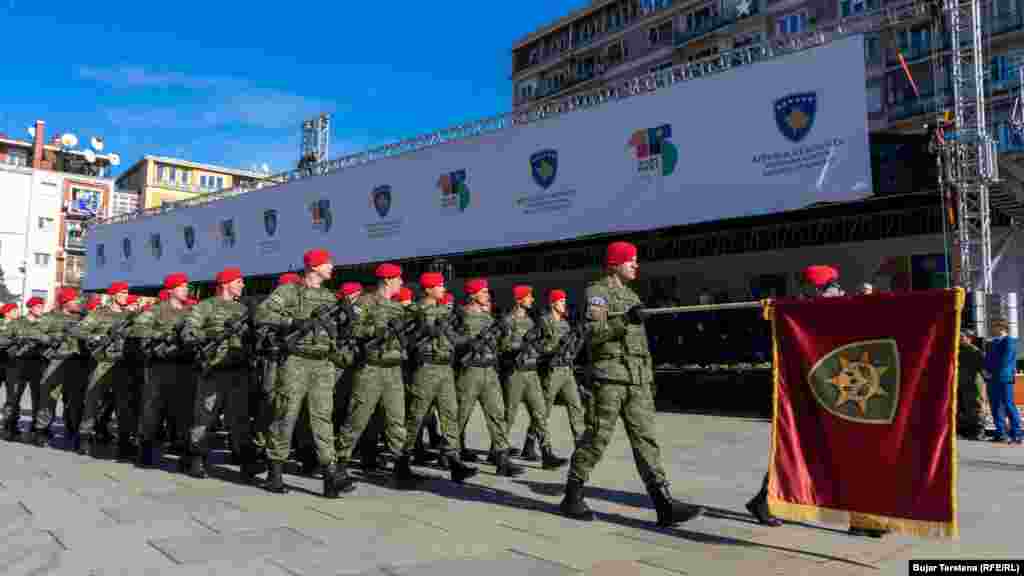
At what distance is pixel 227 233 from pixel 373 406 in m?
21.0

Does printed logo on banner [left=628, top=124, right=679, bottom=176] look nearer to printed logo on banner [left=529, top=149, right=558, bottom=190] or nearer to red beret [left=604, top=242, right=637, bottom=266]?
printed logo on banner [left=529, top=149, right=558, bottom=190]

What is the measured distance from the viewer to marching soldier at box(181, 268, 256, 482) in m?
7.09

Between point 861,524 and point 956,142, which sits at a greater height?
point 956,142

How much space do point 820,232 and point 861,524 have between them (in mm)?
11764

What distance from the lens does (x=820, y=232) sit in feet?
49.5

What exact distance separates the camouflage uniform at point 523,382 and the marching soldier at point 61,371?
5329 millimetres

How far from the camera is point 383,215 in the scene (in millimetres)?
20250

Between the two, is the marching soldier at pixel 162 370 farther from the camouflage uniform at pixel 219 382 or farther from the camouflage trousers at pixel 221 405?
the camouflage trousers at pixel 221 405

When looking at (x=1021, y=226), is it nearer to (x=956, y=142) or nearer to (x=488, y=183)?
(x=956, y=142)

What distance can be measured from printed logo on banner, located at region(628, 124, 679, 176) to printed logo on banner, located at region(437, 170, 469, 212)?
185 inches

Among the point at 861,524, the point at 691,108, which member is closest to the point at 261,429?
the point at 861,524

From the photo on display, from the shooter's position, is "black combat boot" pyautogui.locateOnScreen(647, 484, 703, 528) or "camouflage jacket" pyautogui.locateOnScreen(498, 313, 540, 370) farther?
"camouflage jacket" pyautogui.locateOnScreen(498, 313, 540, 370)

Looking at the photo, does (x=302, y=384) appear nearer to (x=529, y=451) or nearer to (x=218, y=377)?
(x=218, y=377)

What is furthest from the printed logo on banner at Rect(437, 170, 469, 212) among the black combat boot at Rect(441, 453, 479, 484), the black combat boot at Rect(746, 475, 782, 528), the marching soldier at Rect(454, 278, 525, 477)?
the black combat boot at Rect(746, 475, 782, 528)
